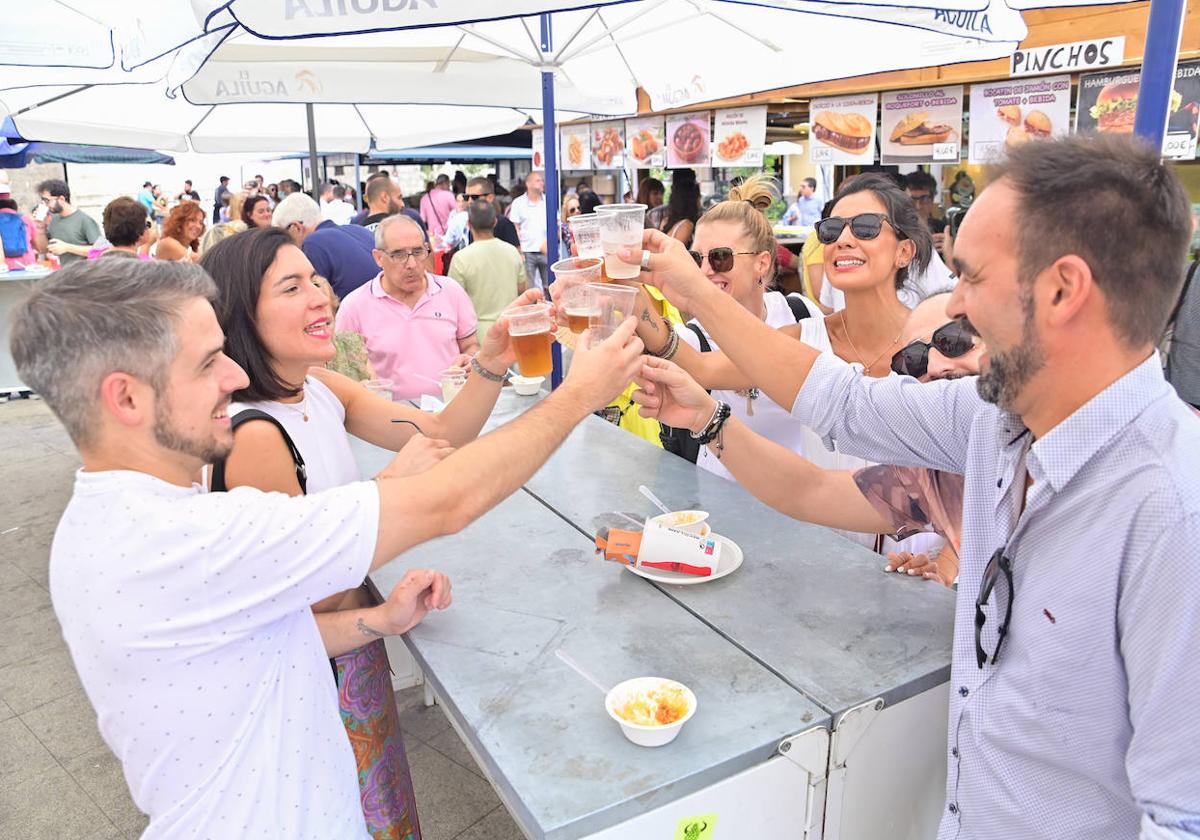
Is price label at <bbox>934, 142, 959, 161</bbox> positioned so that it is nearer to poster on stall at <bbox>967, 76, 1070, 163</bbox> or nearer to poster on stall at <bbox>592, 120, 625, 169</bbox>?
poster on stall at <bbox>967, 76, 1070, 163</bbox>

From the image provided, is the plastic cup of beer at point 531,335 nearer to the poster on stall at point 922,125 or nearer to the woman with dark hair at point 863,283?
the woman with dark hair at point 863,283

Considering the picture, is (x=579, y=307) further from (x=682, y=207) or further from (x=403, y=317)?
(x=682, y=207)

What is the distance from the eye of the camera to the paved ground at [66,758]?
312 centimetres

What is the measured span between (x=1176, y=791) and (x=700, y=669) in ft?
3.03

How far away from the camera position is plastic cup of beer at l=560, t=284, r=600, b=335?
2254mm

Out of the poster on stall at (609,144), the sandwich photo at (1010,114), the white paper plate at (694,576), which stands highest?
the poster on stall at (609,144)

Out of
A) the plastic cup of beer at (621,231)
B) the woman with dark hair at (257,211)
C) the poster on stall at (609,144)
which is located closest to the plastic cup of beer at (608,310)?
the plastic cup of beer at (621,231)

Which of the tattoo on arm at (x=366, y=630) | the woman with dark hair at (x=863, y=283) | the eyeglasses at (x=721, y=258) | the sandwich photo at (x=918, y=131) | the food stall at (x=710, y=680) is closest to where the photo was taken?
the food stall at (x=710, y=680)

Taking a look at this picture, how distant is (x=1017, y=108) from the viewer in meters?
7.04

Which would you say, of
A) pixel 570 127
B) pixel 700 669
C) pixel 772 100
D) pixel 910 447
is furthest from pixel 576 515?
pixel 570 127

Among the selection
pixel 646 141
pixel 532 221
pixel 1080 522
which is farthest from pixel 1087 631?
pixel 532 221

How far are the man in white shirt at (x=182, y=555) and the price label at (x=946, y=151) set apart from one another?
7458 mm

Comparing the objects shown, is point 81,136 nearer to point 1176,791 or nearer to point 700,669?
point 700,669

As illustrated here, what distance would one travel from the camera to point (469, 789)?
334cm
